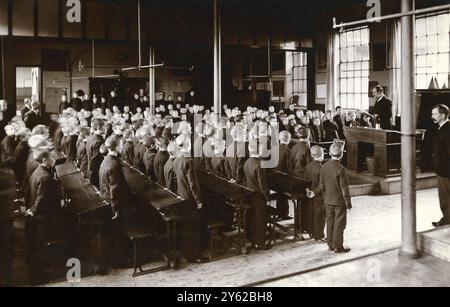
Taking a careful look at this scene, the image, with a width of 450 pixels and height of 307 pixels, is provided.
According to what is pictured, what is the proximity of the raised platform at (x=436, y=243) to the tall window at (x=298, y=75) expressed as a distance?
44.8 ft

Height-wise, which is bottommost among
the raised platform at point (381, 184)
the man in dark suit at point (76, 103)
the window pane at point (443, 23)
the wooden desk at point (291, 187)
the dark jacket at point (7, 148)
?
the raised platform at point (381, 184)

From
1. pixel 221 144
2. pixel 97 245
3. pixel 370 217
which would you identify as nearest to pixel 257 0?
pixel 221 144

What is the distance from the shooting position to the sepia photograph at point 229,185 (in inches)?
223

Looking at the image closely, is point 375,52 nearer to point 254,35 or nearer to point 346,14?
point 346,14

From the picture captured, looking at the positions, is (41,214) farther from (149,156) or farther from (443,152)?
(443,152)

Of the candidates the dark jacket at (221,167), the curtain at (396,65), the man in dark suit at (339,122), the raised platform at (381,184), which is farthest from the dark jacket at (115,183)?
the curtain at (396,65)

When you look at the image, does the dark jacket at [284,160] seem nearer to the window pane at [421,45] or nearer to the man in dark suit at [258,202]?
the man in dark suit at [258,202]

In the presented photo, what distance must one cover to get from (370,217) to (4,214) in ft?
21.2

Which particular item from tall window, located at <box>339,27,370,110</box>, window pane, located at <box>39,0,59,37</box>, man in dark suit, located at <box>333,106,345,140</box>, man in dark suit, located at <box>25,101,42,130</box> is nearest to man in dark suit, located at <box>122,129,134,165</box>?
man in dark suit, located at <box>25,101,42,130</box>

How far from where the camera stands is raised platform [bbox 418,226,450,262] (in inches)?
236

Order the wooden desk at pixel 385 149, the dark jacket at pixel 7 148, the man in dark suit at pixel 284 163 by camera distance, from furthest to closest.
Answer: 1. the wooden desk at pixel 385 149
2. the dark jacket at pixel 7 148
3. the man in dark suit at pixel 284 163

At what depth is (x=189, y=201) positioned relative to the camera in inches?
254

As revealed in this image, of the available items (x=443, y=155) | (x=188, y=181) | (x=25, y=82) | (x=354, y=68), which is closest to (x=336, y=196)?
(x=188, y=181)
